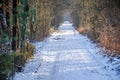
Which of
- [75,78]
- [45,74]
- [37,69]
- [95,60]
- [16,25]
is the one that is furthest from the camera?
[95,60]

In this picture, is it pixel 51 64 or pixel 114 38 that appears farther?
pixel 114 38

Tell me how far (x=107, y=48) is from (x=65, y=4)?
142 ft

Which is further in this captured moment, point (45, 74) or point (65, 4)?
point (65, 4)

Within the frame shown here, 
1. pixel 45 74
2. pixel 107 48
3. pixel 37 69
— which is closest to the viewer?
pixel 45 74

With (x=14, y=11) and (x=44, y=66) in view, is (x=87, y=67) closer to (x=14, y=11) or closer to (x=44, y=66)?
(x=44, y=66)

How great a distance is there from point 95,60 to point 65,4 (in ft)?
151

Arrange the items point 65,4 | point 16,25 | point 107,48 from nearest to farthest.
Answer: point 16,25, point 107,48, point 65,4

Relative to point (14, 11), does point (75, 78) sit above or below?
below

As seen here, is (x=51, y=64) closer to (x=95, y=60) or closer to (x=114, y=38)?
(x=95, y=60)

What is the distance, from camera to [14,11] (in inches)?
699

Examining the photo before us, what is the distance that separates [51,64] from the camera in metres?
19.0

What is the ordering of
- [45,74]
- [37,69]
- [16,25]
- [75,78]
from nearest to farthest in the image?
[75,78] < [45,74] < [37,69] < [16,25]

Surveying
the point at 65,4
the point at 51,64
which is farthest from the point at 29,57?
the point at 65,4

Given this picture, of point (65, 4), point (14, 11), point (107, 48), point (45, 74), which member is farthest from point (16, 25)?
point (65, 4)
